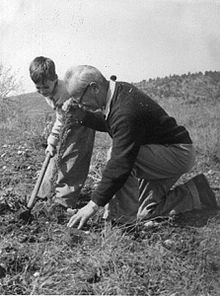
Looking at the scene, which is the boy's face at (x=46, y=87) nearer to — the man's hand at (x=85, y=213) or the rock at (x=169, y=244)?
the man's hand at (x=85, y=213)

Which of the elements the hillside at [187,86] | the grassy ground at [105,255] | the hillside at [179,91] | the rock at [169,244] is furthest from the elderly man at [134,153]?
the hillside at [187,86]

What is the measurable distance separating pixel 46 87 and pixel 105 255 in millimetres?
1246

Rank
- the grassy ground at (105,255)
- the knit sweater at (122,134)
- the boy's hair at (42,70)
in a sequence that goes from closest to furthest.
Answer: the grassy ground at (105,255)
the knit sweater at (122,134)
the boy's hair at (42,70)

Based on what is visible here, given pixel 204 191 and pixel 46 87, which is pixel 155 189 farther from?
pixel 46 87

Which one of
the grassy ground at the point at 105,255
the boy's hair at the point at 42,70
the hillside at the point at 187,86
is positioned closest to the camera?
the grassy ground at the point at 105,255

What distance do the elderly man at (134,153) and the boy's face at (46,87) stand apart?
0.81ft

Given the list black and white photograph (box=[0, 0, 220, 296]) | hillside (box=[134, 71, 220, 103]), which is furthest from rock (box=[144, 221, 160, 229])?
hillside (box=[134, 71, 220, 103])

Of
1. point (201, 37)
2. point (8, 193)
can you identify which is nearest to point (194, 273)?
point (8, 193)

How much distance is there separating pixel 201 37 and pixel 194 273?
59.0 inches

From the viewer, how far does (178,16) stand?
2865 mm

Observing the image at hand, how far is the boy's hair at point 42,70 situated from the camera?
2861 mm

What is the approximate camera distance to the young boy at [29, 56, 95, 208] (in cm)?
289

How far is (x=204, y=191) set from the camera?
9.60ft

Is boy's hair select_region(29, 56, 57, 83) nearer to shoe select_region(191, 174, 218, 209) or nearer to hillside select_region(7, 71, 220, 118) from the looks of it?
shoe select_region(191, 174, 218, 209)
